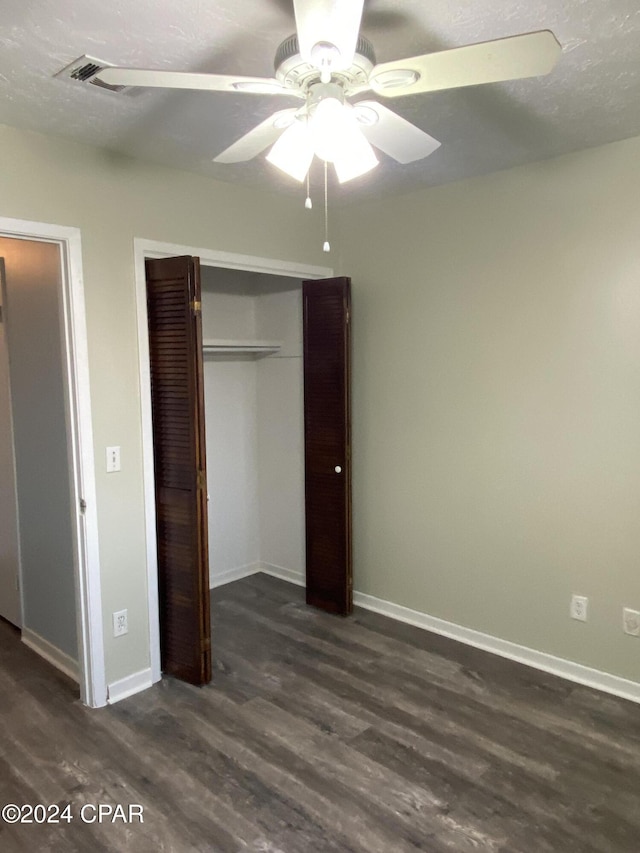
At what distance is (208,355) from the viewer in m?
4.21

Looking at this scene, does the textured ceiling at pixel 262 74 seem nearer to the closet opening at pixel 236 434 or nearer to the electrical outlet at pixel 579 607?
the closet opening at pixel 236 434

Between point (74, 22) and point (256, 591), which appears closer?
point (74, 22)

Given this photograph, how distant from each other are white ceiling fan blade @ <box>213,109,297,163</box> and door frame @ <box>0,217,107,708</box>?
931mm

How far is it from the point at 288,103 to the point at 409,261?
1.44m

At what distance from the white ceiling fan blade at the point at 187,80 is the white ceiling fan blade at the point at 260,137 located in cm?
16

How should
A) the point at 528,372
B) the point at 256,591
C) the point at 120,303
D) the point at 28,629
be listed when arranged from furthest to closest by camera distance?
the point at 256,591 < the point at 28,629 < the point at 528,372 < the point at 120,303

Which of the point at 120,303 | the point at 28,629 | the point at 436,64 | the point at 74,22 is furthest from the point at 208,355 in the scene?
the point at 436,64

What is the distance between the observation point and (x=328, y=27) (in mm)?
1341

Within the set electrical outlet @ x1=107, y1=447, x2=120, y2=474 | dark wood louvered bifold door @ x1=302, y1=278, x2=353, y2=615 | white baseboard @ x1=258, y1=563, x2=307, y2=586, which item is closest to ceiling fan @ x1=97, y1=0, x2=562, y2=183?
electrical outlet @ x1=107, y1=447, x2=120, y2=474

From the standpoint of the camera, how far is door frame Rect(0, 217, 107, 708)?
8.57ft

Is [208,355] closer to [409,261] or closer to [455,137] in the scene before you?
[409,261]

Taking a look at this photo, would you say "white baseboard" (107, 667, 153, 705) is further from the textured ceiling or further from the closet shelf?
the textured ceiling

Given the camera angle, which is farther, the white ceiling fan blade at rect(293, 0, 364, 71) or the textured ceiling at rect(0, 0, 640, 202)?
the textured ceiling at rect(0, 0, 640, 202)

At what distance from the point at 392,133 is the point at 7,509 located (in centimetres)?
303
